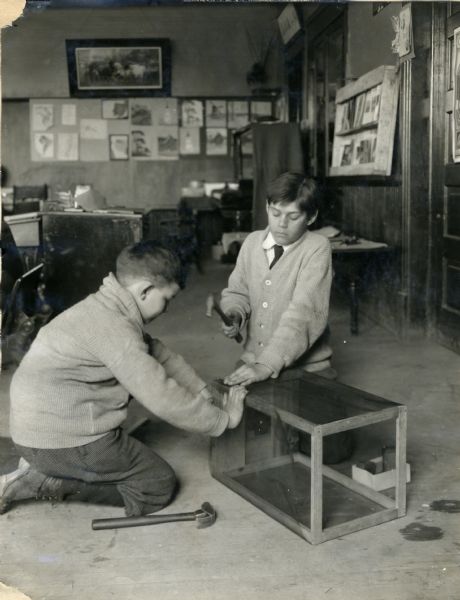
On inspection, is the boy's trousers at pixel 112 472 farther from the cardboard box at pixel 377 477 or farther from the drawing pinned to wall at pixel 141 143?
the drawing pinned to wall at pixel 141 143

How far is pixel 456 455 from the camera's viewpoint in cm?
275

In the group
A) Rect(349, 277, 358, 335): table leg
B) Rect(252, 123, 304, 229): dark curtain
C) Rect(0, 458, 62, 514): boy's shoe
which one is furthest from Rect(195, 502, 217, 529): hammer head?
Rect(252, 123, 304, 229): dark curtain

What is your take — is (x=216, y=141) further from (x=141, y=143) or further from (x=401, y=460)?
(x=401, y=460)

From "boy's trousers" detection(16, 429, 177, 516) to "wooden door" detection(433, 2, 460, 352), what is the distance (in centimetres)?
256

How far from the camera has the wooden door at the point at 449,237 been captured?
424 cm

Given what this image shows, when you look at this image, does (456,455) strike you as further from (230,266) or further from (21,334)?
(230,266)

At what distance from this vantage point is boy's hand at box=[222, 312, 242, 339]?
8.96ft

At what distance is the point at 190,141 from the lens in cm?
958

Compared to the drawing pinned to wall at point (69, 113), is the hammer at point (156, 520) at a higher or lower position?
lower

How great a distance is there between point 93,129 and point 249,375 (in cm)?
770

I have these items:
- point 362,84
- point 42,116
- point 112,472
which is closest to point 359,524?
point 112,472

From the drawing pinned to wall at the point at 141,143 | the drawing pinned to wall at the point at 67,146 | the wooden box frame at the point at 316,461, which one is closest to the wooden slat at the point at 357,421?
the wooden box frame at the point at 316,461

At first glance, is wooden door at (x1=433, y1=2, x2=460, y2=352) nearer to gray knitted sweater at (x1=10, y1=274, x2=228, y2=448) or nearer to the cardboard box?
the cardboard box

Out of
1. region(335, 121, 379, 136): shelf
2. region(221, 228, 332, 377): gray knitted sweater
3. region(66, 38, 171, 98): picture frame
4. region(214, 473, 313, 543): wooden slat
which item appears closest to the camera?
region(214, 473, 313, 543): wooden slat
